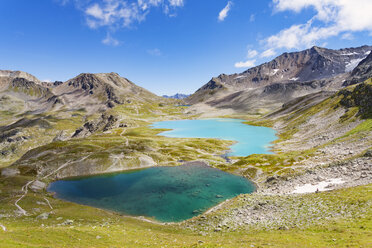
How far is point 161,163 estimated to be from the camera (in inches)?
4360

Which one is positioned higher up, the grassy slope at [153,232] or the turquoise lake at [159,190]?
the grassy slope at [153,232]

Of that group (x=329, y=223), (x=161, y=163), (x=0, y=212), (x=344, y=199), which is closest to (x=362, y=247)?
(x=329, y=223)

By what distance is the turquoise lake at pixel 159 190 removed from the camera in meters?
59.8

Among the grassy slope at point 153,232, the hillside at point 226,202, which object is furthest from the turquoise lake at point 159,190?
the grassy slope at point 153,232

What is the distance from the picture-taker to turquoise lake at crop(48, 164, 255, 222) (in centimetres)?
5981

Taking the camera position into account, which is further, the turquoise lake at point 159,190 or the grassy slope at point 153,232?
the turquoise lake at point 159,190

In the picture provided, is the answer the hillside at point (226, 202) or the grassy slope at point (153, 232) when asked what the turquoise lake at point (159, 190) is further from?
the grassy slope at point (153, 232)

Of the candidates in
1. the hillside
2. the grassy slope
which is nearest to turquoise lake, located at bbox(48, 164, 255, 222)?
the hillside

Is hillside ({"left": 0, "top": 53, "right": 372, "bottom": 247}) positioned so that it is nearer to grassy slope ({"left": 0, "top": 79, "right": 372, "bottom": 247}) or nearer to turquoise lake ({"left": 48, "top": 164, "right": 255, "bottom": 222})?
grassy slope ({"left": 0, "top": 79, "right": 372, "bottom": 247})

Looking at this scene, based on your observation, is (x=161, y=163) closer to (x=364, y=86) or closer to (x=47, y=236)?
(x=47, y=236)

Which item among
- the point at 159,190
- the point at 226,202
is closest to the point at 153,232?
the point at 226,202

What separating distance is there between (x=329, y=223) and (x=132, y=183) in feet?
233

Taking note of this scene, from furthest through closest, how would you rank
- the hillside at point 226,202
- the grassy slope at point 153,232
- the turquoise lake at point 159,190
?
the turquoise lake at point 159,190
the hillside at point 226,202
the grassy slope at point 153,232

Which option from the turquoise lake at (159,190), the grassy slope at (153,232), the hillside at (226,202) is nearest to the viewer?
the grassy slope at (153,232)
